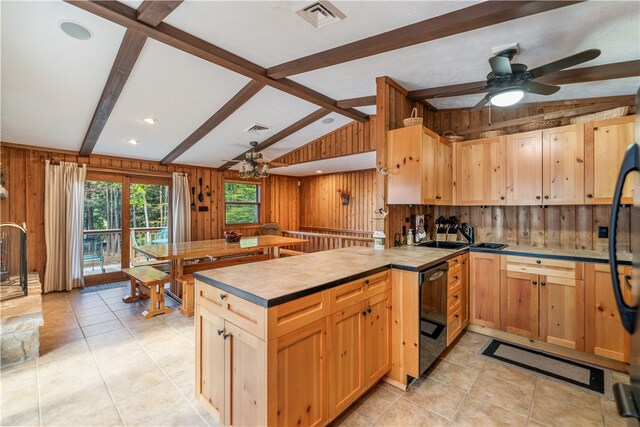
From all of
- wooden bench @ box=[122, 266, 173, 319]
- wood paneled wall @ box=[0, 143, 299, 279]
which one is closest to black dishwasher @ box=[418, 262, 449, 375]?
wooden bench @ box=[122, 266, 173, 319]

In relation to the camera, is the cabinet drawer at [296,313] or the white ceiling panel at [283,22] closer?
the cabinet drawer at [296,313]

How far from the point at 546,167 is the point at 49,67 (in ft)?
16.8

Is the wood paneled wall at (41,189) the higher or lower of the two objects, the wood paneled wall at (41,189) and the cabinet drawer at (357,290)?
the higher

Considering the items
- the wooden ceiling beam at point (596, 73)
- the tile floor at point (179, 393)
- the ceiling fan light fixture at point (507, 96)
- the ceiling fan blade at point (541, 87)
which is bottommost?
the tile floor at point (179, 393)

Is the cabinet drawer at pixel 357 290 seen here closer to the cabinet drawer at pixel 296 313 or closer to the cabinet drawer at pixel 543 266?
the cabinet drawer at pixel 296 313

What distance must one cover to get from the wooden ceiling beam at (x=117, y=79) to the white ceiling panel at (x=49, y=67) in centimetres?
5

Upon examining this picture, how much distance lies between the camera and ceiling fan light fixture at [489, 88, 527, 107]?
7.54ft

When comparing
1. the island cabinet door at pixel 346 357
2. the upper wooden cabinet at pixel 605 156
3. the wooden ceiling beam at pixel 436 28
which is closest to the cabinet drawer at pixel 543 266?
the upper wooden cabinet at pixel 605 156

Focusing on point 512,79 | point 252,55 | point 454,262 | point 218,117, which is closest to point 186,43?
point 252,55

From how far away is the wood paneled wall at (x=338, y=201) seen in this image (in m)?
6.92

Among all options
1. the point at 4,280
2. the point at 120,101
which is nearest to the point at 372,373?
the point at 120,101

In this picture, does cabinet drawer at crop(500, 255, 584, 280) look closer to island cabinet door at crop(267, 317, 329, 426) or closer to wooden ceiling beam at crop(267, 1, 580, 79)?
wooden ceiling beam at crop(267, 1, 580, 79)

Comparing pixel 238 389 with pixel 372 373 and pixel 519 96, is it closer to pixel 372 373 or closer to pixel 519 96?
pixel 372 373

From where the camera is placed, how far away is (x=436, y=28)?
6.77ft
